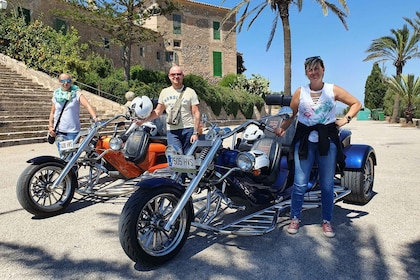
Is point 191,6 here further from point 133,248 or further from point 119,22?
point 133,248

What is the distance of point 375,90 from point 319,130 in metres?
40.9

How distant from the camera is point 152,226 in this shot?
2.79 metres

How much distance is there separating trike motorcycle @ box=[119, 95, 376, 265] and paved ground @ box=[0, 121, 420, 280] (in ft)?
0.56

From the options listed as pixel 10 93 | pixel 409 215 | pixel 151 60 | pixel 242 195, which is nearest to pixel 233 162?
pixel 242 195

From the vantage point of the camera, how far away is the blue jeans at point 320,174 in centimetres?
327

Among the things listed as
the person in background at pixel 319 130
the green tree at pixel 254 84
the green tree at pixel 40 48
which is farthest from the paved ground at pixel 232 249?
the green tree at pixel 254 84

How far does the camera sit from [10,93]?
14.0 metres

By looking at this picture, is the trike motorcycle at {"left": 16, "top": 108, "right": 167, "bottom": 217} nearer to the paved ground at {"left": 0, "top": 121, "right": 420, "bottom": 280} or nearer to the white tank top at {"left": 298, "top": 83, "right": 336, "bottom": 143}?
the paved ground at {"left": 0, "top": 121, "right": 420, "bottom": 280}

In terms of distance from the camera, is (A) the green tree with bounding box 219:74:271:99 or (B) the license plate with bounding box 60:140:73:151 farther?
(A) the green tree with bounding box 219:74:271:99

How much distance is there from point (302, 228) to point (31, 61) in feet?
57.8

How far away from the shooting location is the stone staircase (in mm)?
11336

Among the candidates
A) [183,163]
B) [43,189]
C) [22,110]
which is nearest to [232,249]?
[183,163]

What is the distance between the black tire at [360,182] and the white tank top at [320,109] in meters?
1.20

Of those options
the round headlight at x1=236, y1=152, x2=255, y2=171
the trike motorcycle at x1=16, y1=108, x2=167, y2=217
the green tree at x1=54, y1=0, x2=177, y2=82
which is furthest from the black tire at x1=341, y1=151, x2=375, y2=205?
the green tree at x1=54, y1=0, x2=177, y2=82
